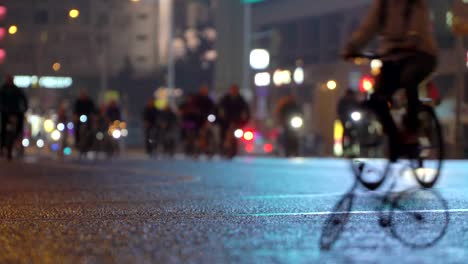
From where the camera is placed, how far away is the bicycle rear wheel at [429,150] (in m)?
→ 9.06

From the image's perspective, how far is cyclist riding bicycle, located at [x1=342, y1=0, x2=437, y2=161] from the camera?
8.97 meters

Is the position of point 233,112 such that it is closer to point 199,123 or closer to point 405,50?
point 199,123

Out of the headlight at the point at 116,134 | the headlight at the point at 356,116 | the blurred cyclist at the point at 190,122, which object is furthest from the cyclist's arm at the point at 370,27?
the headlight at the point at 116,134

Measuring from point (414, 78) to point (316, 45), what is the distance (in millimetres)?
59087

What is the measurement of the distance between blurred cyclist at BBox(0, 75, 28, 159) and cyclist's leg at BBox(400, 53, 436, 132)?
1292cm

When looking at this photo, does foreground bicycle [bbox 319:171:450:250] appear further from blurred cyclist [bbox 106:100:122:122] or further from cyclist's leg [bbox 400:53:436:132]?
blurred cyclist [bbox 106:100:122:122]

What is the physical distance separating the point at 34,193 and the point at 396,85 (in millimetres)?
3444

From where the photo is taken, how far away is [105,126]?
27266 millimetres

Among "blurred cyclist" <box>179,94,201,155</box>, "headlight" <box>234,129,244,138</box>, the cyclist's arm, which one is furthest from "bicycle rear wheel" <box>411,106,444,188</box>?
"blurred cyclist" <box>179,94,201,155</box>

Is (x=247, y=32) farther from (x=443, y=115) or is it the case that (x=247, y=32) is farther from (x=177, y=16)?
(x=177, y=16)

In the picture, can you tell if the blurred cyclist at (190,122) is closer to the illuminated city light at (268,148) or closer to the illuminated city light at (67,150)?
the illuminated city light at (67,150)

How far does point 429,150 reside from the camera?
9.12 meters

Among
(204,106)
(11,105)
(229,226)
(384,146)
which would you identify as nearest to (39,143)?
(204,106)

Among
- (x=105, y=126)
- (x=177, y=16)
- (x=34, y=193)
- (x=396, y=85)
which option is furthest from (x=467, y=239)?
(x=177, y=16)
